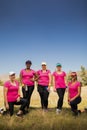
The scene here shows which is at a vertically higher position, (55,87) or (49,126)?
(55,87)

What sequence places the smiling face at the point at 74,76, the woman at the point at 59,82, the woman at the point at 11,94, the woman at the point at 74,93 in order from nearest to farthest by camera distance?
the woman at the point at 11,94, the smiling face at the point at 74,76, the woman at the point at 74,93, the woman at the point at 59,82

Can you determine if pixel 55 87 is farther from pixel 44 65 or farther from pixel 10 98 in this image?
pixel 10 98

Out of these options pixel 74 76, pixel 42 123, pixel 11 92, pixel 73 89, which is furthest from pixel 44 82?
pixel 42 123

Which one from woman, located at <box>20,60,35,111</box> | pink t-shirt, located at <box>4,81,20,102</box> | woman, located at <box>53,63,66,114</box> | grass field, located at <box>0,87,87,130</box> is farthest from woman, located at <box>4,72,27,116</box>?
woman, located at <box>53,63,66,114</box>

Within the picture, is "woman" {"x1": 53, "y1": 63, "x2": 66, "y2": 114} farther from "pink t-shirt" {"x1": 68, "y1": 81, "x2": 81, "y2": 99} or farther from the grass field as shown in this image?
the grass field

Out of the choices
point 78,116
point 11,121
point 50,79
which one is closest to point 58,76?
point 50,79

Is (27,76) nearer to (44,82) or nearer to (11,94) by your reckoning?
(44,82)

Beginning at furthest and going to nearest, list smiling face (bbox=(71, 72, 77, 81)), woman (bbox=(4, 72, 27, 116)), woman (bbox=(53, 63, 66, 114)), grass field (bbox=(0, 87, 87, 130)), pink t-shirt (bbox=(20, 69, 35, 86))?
1. pink t-shirt (bbox=(20, 69, 35, 86))
2. woman (bbox=(53, 63, 66, 114))
3. smiling face (bbox=(71, 72, 77, 81))
4. woman (bbox=(4, 72, 27, 116))
5. grass field (bbox=(0, 87, 87, 130))

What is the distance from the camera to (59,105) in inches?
462

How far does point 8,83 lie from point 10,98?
0.49 m

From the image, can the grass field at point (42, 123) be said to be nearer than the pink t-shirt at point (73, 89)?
Yes

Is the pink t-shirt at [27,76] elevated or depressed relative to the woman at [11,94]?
elevated

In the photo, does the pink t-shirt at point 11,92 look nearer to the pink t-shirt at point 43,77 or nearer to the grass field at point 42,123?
the grass field at point 42,123

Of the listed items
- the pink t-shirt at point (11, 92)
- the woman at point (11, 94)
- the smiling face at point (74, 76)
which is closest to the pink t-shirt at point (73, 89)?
the smiling face at point (74, 76)
